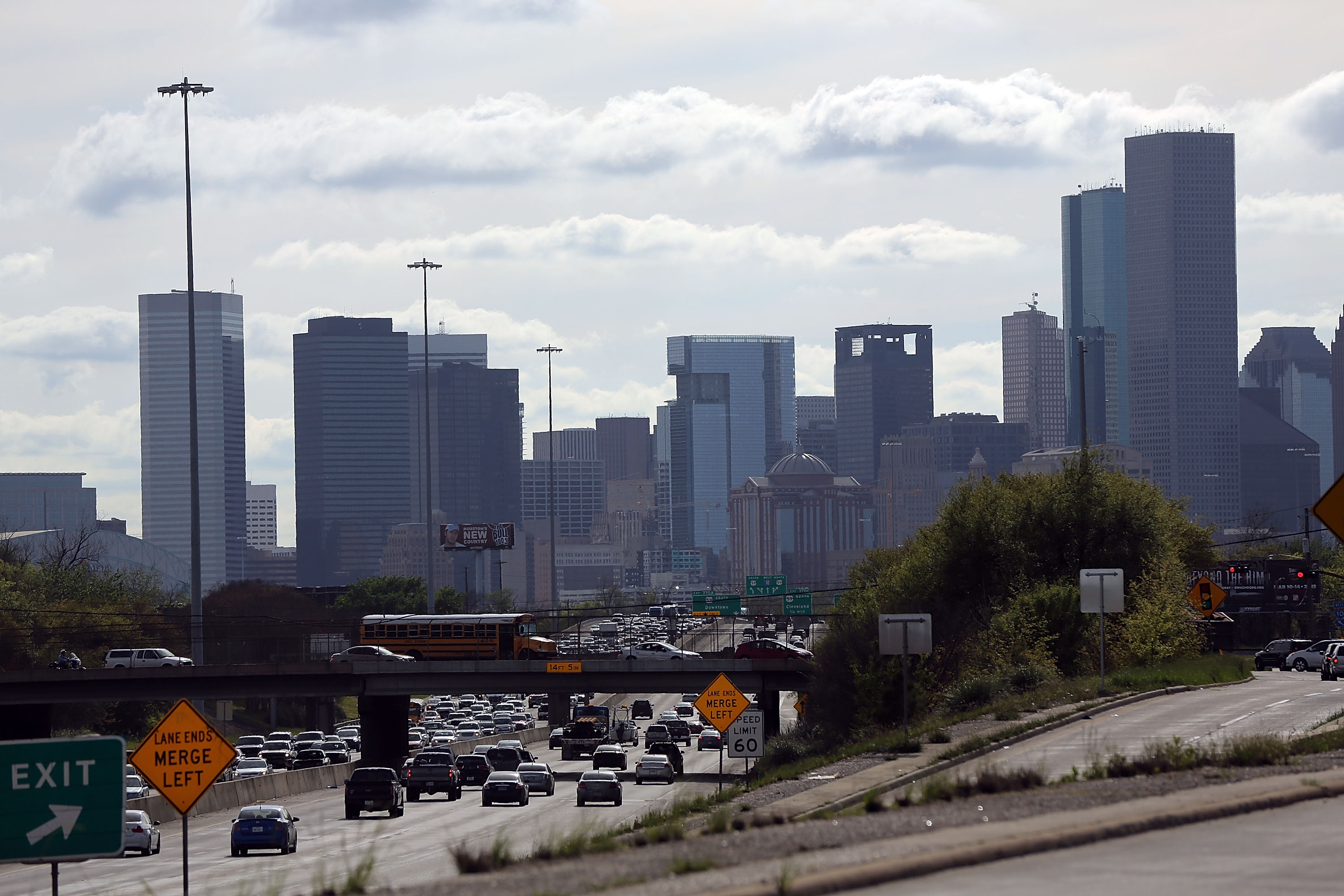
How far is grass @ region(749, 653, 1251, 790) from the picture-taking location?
29891mm

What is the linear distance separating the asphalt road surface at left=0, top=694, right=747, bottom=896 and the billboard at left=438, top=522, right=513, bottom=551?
9432 cm

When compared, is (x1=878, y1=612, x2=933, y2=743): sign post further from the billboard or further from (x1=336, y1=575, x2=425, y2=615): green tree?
(x1=336, y1=575, x2=425, y2=615): green tree

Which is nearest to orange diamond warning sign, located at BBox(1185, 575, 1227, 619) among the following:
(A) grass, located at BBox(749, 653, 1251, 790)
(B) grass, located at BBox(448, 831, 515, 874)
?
(A) grass, located at BBox(749, 653, 1251, 790)

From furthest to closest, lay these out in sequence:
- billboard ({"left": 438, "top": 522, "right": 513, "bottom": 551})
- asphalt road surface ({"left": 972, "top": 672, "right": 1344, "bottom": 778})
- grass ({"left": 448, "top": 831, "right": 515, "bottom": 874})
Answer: billboard ({"left": 438, "top": 522, "right": 513, "bottom": 551}) → asphalt road surface ({"left": 972, "top": 672, "right": 1344, "bottom": 778}) → grass ({"left": 448, "top": 831, "right": 515, "bottom": 874})

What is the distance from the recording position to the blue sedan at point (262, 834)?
41.0m

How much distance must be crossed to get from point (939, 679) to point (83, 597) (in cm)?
7580

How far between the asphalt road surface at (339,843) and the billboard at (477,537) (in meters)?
94.3

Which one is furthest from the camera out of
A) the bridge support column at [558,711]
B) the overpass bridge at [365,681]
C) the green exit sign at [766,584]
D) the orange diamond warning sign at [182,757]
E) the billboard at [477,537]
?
the billboard at [477,537]

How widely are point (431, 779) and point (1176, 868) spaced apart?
50.6m

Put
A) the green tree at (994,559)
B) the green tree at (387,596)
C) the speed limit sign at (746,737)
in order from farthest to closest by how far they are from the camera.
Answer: the green tree at (387,596), the green tree at (994,559), the speed limit sign at (746,737)

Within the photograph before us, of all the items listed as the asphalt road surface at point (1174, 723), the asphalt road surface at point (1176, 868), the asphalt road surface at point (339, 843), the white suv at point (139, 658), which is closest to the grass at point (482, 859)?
the asphalt road surface at point (339, 843)

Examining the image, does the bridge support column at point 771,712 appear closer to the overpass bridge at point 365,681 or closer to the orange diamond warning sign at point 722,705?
the overpass bridge at point 365,681

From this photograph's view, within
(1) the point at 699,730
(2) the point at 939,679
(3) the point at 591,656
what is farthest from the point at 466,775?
(1) the point at 699,730

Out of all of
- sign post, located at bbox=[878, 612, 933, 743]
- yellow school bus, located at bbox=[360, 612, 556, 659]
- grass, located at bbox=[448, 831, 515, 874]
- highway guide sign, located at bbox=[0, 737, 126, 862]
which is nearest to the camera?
highway guide sign, located at bbox=[0, 737, 126, 862]
